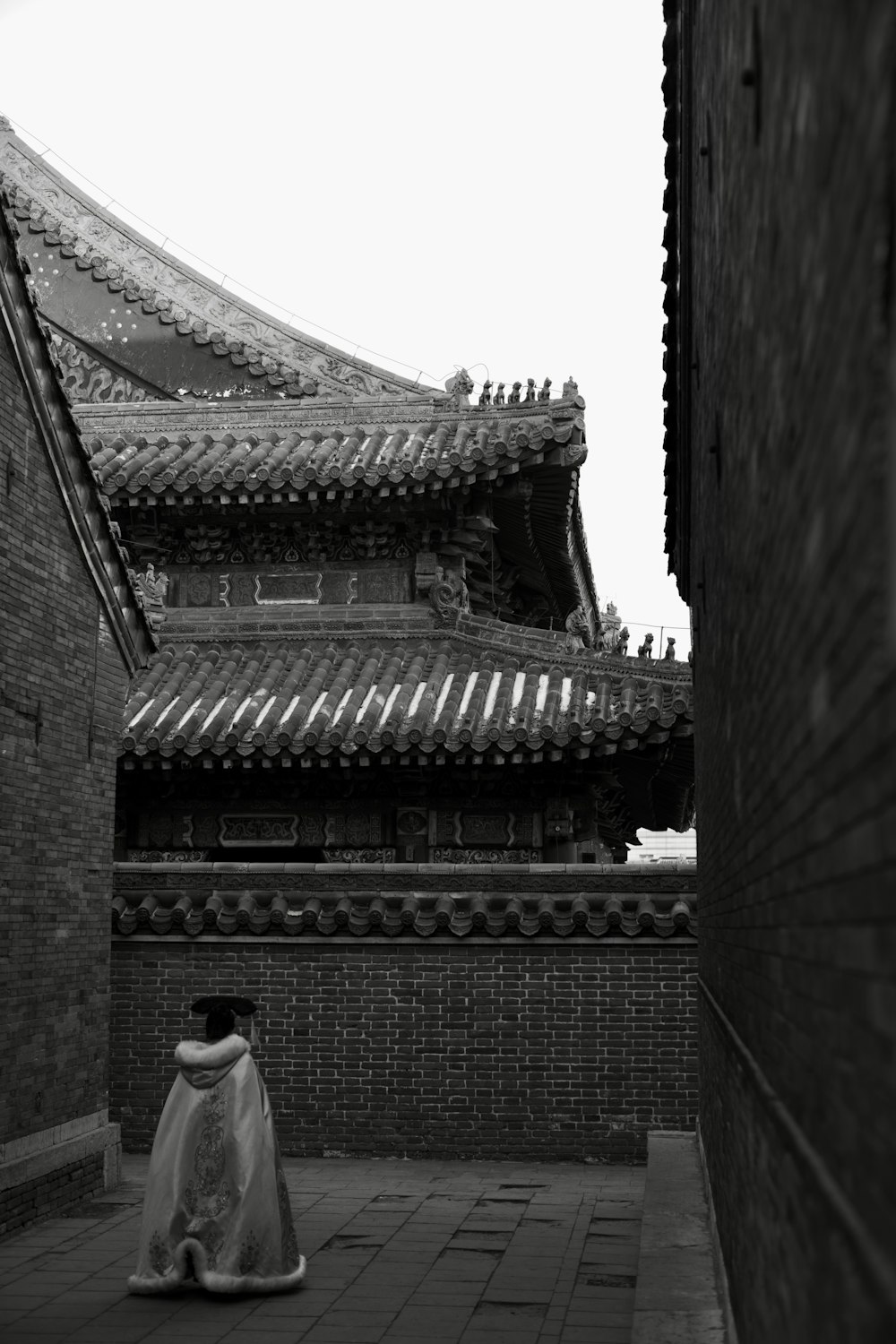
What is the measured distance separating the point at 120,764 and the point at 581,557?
7.89 m

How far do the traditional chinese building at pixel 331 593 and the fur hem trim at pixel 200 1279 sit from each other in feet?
19.3

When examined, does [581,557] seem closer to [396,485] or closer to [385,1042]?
[396,485]

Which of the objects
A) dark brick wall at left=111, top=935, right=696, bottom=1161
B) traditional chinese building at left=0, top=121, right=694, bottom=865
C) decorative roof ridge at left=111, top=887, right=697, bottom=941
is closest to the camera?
dark brick wall at left=111, top=935, right=696, bottom=1161

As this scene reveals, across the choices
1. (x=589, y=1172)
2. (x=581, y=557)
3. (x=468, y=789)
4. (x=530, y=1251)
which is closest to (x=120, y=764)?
(x=468, y=789)

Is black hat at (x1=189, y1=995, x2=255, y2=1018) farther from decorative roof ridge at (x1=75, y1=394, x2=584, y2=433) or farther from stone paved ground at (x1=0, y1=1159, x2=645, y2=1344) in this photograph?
decorative roof ridge at (x1=75, y1=394, x2=584, y2=433)

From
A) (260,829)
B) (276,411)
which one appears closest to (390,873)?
(260,829)

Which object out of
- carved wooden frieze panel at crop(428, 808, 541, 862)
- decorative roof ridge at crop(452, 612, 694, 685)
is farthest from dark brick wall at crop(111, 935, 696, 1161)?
decorative roof ridge at crop(452, 612, 694, 685)

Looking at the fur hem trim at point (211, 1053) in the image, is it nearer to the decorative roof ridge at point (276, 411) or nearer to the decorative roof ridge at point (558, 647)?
the decorative roof ridge at point (558, 647)

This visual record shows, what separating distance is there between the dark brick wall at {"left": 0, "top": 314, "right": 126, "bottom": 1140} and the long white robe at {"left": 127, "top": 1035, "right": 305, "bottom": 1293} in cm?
189

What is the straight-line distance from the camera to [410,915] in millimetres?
12359

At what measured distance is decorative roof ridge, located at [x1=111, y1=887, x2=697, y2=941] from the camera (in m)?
12.2

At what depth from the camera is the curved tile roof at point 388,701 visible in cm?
1286

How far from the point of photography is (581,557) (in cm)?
1922

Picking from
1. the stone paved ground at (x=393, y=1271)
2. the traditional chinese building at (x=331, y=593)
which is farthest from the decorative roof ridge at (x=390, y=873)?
the stone paved ground at (x=393, y=1271)
